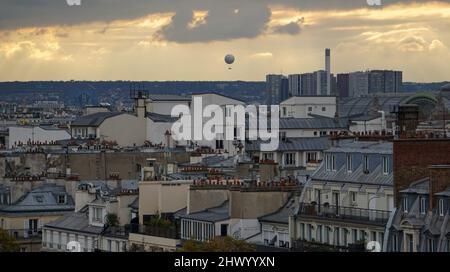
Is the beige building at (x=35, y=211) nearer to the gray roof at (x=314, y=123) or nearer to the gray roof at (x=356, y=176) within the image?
the gray roof at (x=356, y=176)

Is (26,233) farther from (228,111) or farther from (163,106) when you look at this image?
(163,106)

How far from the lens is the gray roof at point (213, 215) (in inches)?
1593

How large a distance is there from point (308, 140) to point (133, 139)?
56.4ft

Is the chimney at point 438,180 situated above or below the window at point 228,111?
below

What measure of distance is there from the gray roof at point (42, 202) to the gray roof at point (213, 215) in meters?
9.91

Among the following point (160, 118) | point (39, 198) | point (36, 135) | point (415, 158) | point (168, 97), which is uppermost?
point (168, 97)

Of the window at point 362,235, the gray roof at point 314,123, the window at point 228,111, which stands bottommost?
the window at point 362,235

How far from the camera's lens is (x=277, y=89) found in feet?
365

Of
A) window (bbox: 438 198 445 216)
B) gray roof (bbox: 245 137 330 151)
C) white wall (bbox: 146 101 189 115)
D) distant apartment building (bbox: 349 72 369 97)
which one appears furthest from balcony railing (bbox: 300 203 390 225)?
distant apartment building (bbox: 349 72 369 97)

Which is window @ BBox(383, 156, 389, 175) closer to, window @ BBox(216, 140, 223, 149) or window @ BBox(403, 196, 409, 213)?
window @ BBox(403, 196, 409, 213)

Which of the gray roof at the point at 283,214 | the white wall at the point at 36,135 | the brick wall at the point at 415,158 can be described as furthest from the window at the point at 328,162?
the white wall at the point at 36,135

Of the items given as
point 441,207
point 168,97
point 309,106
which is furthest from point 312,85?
point 441,207

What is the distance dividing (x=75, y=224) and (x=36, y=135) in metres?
43.7
